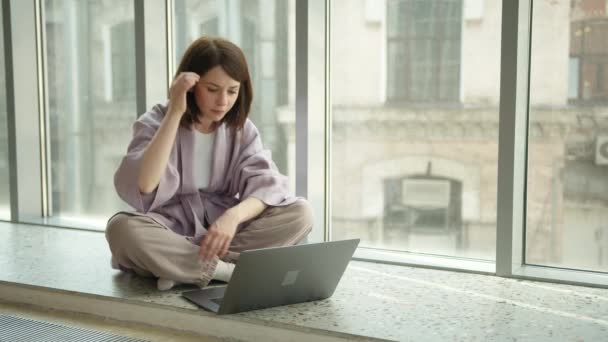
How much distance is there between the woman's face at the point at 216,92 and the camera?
2287mm

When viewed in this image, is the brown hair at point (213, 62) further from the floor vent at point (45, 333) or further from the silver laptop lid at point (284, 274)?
the floor vent at point (45, 333)

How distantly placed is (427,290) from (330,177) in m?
0.81

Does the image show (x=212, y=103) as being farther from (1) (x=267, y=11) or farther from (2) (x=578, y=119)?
(2) (x=578, y=119)

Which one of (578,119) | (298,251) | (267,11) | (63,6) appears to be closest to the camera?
(298,251)

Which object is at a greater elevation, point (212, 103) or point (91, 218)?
point (212, 103)

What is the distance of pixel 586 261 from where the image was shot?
2.58 meters

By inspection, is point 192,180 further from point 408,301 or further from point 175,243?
point 408,301

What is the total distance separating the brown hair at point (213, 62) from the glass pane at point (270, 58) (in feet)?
2.24

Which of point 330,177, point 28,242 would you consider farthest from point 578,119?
point 28,242

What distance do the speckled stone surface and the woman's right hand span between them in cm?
57

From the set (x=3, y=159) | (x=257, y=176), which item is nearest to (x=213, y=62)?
(x=257, y=176)

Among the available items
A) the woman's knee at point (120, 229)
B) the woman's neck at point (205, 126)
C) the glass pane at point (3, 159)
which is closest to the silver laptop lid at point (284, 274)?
the woman's knee at point (120, 229)

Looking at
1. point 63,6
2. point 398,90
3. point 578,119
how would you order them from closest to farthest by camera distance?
point 578,119
point 398,90
point 63,6

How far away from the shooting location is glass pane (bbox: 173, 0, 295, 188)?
3.08 meters
